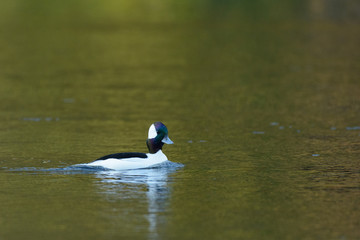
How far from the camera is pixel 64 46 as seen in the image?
3906 cm

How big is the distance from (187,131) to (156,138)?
3972 mm

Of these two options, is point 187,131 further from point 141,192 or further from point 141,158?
point 141,192

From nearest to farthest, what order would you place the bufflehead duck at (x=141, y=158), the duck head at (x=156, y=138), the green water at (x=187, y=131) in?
the green water at (x=187, y=131)
the bufflehead duck at (x=141, y=158)
the duck head at (x=156, y=138)

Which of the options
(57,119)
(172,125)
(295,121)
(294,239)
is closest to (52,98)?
(57,119)

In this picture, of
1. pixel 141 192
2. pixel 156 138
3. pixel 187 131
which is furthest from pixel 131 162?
pixel 187 131

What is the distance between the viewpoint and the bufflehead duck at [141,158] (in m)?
15.1

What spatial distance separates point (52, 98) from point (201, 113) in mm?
4462

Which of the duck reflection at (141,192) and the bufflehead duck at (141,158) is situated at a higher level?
the bufflehead duck at (141,158)

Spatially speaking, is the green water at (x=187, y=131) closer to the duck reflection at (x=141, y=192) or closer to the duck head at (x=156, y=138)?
→ the duck reflection at (x=141, y=192)

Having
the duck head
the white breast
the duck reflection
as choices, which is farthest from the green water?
the duck head

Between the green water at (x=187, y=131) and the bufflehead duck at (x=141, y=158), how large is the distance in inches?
7.2

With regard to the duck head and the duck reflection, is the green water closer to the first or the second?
the duck reflection

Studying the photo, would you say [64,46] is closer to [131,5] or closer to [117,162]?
[117,162]

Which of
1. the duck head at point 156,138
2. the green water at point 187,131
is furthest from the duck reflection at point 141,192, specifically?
the duck head at point 156,138
